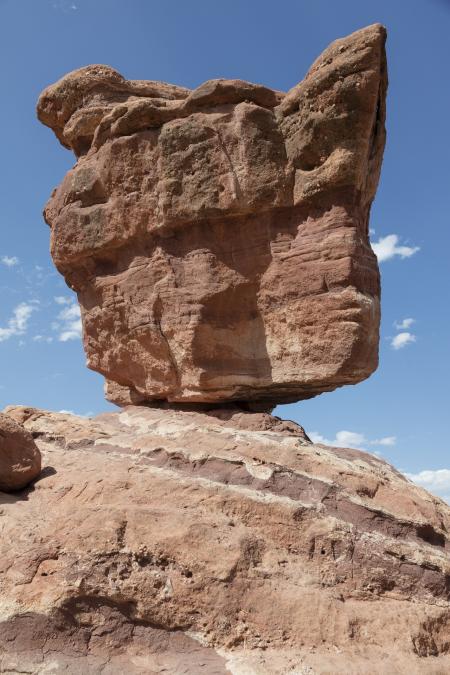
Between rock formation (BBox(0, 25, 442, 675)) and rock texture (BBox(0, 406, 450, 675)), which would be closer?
rock texture (BBox(0, 406, 450, 675))

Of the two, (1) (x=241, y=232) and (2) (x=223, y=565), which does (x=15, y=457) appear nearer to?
(2) (x=223, y=565)

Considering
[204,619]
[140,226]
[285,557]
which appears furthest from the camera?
[140,226]

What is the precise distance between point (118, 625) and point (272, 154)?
290 inches

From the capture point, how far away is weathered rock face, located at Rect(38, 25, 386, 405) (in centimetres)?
998

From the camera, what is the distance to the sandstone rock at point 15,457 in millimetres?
9117

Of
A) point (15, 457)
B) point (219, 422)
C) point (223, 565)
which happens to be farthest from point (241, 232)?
point (223, 565)

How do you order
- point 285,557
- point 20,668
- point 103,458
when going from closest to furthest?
point 20,668 → point 285,557 → point 103,458

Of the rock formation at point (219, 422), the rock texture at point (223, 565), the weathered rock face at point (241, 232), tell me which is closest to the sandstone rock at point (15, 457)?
the rock formation at point (219, 422)

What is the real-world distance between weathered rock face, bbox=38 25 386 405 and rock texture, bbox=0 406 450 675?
167 cm

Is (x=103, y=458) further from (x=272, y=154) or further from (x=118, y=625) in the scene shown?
(x=272, y=154)

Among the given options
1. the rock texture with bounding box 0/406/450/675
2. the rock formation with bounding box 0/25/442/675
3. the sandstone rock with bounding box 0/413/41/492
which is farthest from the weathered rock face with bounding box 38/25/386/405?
the sandstone rock with bounding box 0/413/41/492

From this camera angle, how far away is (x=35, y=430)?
10.9 metres

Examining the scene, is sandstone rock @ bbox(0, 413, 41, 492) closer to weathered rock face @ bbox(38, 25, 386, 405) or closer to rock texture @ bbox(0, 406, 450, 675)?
rock texture @ bbox(0, 406, 450, 675)

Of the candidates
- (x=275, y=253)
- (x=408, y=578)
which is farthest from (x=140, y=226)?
(x=408, y=578)
